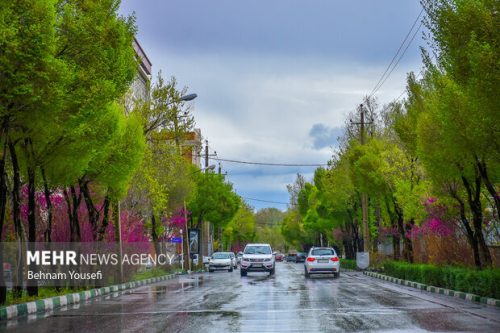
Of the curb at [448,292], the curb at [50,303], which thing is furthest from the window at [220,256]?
the curb at [50,303]

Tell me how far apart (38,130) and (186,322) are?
6.73m

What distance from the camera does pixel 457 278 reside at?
21.2m

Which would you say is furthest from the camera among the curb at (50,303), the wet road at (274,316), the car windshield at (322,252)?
the car windshield at (322,252)

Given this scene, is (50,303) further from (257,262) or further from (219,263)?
(219,263)

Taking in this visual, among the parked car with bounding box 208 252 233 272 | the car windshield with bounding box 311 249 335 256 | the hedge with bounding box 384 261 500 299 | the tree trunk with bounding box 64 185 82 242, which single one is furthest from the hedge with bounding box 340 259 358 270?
the tree trunk with bounding box 64 185 82 242

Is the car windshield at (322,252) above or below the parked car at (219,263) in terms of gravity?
above

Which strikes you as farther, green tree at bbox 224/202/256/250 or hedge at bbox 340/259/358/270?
green tree at bbox 224/202/256/250

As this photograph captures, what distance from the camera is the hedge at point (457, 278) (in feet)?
58.4

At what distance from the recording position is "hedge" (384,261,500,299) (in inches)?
701

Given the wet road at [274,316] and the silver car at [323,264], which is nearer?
the wet road at [274,316]

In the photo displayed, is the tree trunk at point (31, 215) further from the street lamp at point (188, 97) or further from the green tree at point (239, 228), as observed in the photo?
the green tree at point (239, 228)

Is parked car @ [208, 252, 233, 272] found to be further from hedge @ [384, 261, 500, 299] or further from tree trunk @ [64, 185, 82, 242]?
tree trunk @ [64, 185, 82, 242]

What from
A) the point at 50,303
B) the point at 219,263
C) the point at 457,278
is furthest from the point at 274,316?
the point at 219,263

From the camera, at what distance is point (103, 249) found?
27906mm
